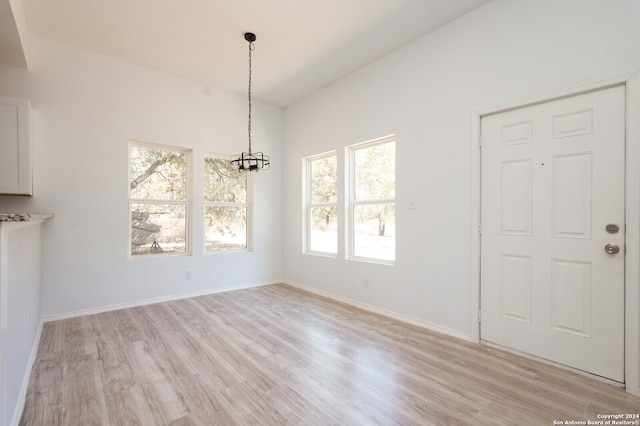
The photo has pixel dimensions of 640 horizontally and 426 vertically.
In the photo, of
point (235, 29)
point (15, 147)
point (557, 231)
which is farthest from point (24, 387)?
point (557, 231)

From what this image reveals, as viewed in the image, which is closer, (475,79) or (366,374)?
(366,374)

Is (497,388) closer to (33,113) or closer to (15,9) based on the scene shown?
(15,9)

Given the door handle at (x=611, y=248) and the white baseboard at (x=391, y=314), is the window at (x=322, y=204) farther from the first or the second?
the door handle at (x=611, y=248)

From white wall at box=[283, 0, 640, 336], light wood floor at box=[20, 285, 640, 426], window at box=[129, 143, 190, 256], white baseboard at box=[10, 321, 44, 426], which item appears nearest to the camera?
white baseboard at box=[10, 321, 44, 426]

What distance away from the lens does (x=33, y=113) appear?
10.8 ft

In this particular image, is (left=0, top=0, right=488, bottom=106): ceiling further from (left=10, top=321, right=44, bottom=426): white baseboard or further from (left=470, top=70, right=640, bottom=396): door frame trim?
(left=10, top=321, right=44, bottom=426): white baseboard

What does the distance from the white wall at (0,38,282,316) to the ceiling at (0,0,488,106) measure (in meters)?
0.24

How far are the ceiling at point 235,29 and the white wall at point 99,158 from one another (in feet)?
0.79

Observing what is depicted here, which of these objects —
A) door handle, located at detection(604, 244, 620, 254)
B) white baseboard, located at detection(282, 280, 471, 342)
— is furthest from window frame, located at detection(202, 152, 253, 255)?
door handle, located at detection(604, 244, 620, 254)

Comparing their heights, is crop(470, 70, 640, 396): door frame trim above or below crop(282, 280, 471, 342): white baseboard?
above

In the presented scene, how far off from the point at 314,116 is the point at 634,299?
13.3 feet

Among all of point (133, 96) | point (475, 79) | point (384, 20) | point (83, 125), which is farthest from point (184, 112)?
point (475, 79)

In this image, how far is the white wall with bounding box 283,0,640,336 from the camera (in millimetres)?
2248

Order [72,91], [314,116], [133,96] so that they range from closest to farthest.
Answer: [72,91]
[133,96]
[314,116]
